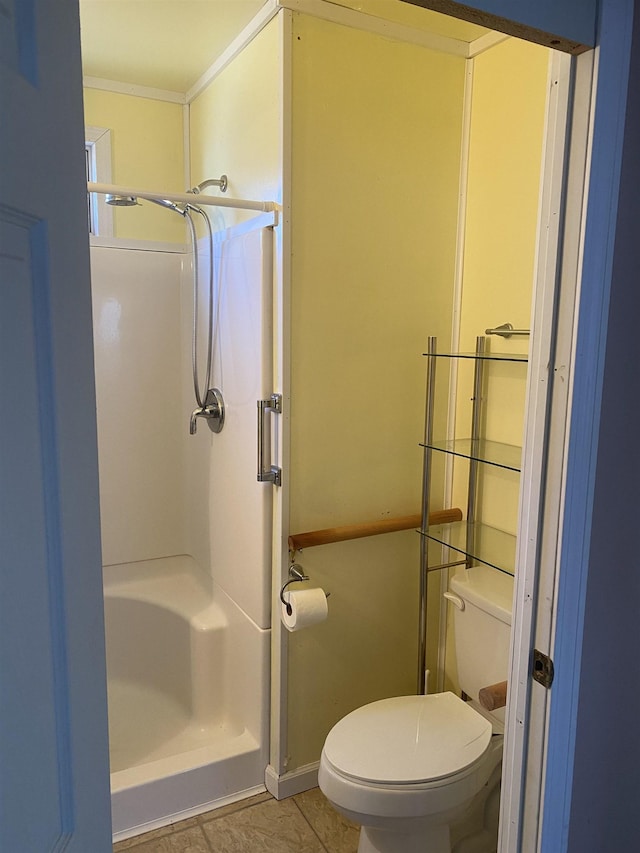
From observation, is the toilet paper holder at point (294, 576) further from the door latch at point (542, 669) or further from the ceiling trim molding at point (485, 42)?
the ceiling trim molding at point (485, 42)

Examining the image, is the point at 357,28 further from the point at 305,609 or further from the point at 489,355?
the point at 305,609

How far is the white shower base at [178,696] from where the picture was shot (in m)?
2.05

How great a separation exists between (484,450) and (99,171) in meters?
1.86

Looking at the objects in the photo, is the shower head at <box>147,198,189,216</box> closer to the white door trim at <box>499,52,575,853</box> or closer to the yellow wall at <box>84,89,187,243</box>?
the yellow wall at <box>84,89,187,243</box>

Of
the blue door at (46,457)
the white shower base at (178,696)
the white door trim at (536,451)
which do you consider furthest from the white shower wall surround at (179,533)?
the blue door at (46,457)

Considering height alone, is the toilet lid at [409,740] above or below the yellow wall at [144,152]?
below

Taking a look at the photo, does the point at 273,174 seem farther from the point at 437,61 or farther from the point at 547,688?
the point at 547,688

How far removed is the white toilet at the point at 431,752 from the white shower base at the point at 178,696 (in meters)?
0.51

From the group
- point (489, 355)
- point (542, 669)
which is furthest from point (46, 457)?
point (489, 355)

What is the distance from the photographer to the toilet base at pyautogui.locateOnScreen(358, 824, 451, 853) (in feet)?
5.62

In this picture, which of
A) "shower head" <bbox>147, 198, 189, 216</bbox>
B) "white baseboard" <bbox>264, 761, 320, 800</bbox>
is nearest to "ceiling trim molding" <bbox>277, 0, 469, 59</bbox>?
"shower head" <bbox>147, 198, 189, 216</bbox>

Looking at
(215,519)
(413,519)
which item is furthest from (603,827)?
(215,519)

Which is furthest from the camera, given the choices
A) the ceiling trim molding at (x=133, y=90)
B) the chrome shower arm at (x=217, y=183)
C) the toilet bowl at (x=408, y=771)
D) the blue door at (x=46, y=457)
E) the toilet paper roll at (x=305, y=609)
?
the ceiling trim molding at (x=133, y=90)

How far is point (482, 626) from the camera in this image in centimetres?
189
